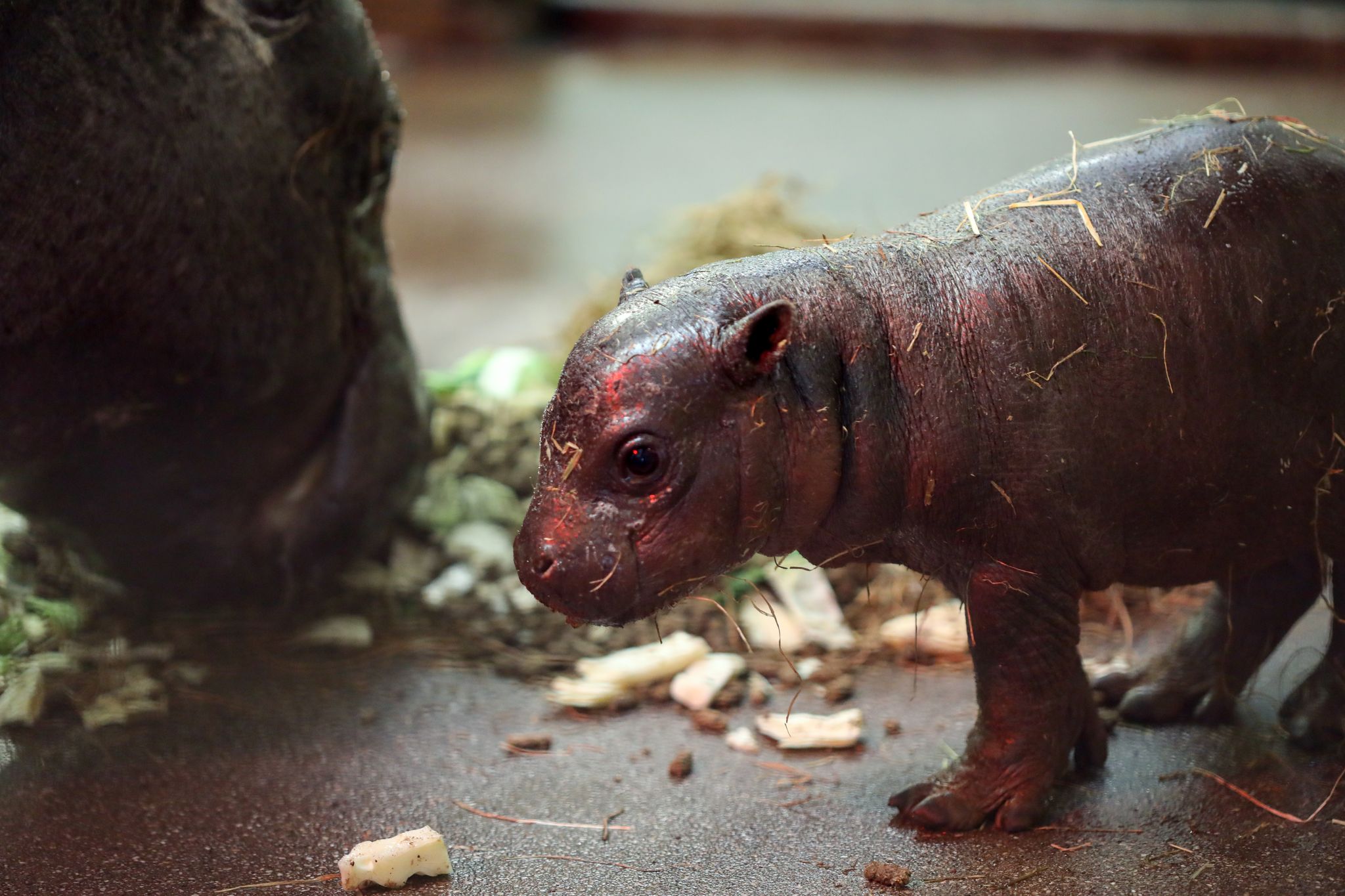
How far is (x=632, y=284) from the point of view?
336 cm

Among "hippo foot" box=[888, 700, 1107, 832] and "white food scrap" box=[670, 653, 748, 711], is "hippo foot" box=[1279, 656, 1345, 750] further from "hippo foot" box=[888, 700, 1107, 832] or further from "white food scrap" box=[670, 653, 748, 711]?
"white food scrap" box=[670, 653, 748, 711]

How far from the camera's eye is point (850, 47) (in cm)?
1656

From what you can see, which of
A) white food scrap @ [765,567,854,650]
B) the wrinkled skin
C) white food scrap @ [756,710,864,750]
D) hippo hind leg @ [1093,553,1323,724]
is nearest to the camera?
the wrinkled skin

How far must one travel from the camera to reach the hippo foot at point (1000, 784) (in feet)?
11.0

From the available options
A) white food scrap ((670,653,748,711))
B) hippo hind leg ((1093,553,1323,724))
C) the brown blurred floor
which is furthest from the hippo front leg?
the brown blurred floor

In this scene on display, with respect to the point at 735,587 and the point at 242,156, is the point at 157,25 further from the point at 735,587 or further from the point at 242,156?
the point at 735,587

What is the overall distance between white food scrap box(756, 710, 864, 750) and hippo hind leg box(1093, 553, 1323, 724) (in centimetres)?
81

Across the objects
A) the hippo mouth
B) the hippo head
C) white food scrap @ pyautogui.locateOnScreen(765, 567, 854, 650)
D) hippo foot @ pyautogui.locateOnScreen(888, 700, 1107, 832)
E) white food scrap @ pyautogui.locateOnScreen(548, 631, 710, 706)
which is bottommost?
white food scrap @ pyautogui.locateOnScreen(548, 631, 710, 706)

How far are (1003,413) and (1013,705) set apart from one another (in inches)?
29.4

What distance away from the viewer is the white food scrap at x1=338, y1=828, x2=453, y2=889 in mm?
3213

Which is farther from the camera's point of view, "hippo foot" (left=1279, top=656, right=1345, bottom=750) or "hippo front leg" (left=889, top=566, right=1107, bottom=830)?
"hippo foot" (left=1279, top=656, right=1345, bottom=750)

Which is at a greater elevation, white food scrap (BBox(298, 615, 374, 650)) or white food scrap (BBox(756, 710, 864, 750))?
white food scrap (BBox(756, 710, 864, 750))

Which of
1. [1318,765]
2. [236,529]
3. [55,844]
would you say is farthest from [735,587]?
[55,844]

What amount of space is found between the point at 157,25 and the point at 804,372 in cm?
219
